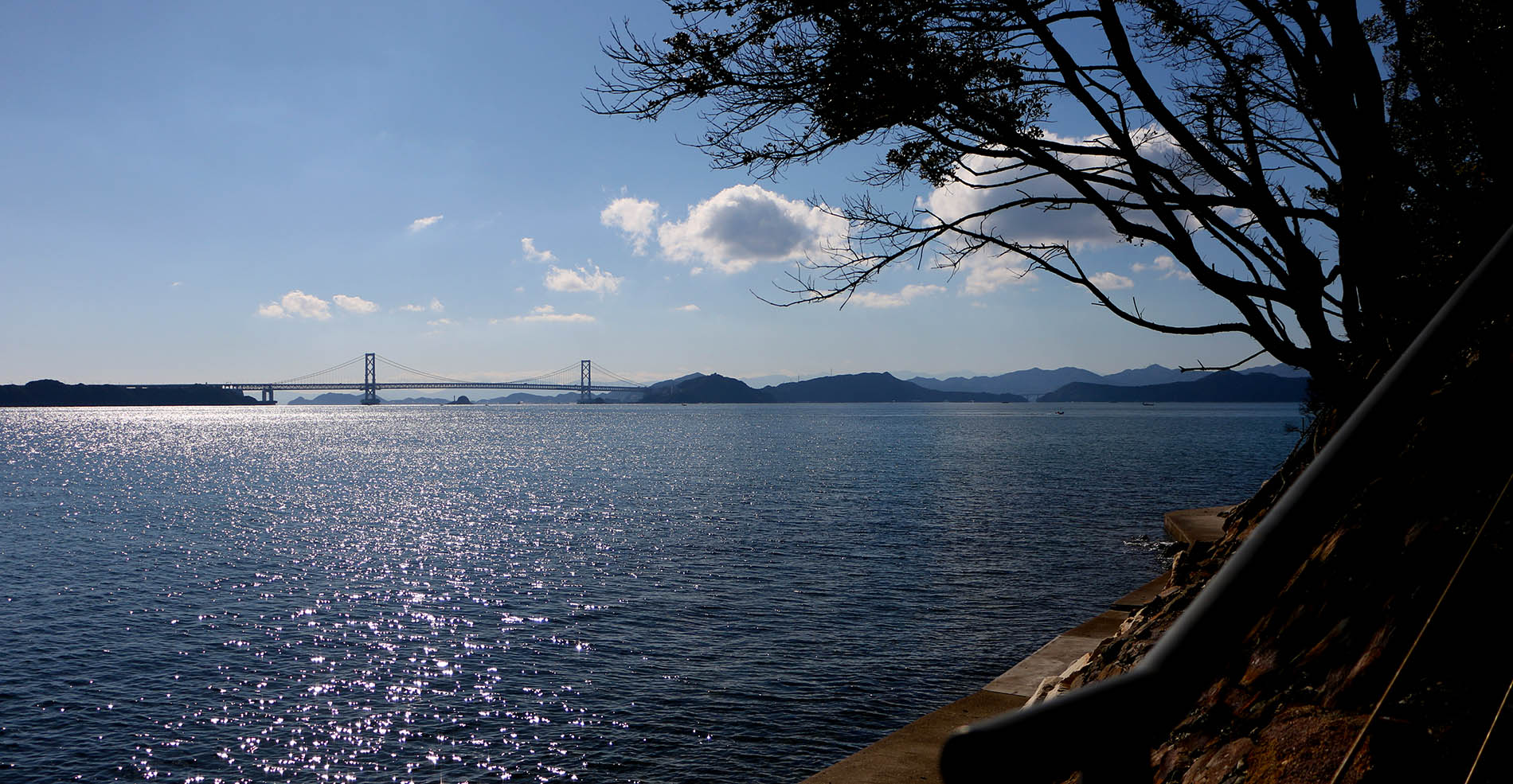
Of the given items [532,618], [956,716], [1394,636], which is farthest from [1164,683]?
[532,618]

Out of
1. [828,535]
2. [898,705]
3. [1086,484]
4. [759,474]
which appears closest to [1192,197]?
[898,705]

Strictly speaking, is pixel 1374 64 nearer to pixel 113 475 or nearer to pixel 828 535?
pixel 828 535

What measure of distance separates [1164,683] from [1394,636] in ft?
14.3

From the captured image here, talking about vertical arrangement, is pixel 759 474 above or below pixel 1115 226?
below

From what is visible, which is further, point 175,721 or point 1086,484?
point 1086,484

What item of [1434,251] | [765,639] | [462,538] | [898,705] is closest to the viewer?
[1434,251]

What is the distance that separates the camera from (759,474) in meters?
57.1

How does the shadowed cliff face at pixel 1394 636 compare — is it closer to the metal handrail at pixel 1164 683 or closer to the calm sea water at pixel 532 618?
the metal handrail at pixel 1164 683

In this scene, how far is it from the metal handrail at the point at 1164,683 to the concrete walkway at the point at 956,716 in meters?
4.75

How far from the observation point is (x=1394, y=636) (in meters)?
4.57

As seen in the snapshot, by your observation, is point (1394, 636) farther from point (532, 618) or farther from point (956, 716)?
point (532, 618)

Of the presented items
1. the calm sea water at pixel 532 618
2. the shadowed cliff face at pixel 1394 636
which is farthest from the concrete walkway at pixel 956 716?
the calm sea water at pixel 532 618

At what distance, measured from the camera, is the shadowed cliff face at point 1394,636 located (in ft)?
12.1

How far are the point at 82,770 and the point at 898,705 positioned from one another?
11.5m
